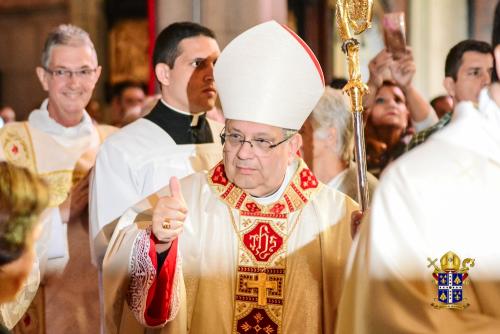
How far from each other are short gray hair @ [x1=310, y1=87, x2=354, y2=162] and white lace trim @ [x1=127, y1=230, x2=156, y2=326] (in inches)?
74.9

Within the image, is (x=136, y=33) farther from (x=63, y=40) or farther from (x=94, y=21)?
(x=63, y=40)

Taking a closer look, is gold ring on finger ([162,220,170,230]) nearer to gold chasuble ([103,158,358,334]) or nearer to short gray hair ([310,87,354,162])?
gold chasuble ([103,158,358,334])

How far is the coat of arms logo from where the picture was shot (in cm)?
309

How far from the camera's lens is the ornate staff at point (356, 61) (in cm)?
402

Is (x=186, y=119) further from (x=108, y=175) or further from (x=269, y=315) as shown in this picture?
(x=269, y=315)

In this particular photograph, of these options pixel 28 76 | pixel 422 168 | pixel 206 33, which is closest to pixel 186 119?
pixel 206 33

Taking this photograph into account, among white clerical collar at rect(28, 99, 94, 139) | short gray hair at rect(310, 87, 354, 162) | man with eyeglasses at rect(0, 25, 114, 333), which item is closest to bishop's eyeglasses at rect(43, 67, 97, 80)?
man with eyeglasses at rect(0, 25, 114, 333)

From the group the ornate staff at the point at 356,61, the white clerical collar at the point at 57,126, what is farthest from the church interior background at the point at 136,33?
the ornate staff at the point at 356,61

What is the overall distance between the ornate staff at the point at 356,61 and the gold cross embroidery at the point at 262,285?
1.83 ft

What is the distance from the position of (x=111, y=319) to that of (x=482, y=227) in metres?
1.83

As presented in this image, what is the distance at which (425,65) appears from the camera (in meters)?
14.2

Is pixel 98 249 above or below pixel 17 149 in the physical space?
below

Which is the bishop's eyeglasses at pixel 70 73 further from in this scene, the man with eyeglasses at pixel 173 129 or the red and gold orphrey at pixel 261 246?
the red and gold orphrey at pixel 261 246

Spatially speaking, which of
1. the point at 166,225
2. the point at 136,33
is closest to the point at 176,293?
the point at 166,225
